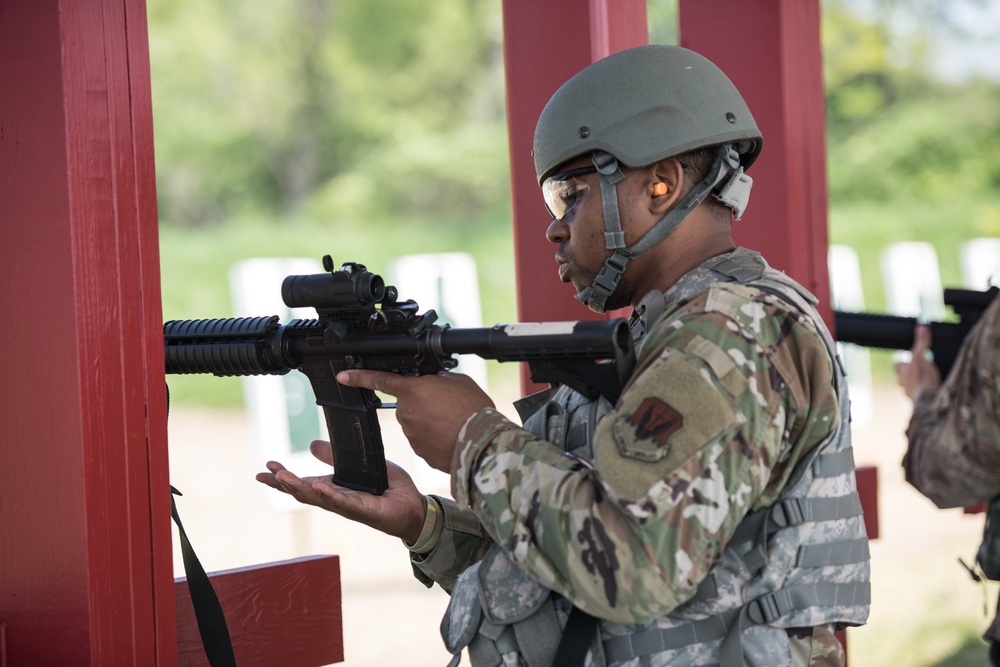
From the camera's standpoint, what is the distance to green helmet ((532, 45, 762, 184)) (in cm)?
193

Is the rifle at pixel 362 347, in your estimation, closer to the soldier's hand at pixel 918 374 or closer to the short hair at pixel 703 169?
the short hair at pixel 703 169

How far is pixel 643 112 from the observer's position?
1952 mm

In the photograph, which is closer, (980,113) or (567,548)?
(567,548)

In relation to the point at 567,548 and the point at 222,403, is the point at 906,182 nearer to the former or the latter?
the point at 222,403

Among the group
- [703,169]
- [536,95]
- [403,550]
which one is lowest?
[403,550]

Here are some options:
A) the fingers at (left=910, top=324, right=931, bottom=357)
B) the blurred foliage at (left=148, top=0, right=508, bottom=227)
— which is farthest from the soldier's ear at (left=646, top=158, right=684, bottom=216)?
the blurred foliage at (left=148, top=0, right=508, bottom=227)

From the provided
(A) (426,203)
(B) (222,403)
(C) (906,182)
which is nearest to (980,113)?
(C) (906,182)

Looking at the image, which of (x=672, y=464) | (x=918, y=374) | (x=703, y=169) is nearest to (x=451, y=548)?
(x=672, y=464)

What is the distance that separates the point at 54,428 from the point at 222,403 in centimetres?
1230

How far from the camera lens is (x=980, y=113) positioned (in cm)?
2102

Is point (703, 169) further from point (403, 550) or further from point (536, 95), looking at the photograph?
point (403, 550)

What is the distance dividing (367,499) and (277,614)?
403 millimetres

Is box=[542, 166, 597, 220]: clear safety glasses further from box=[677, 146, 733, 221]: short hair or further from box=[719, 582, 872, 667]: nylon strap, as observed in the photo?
box=[719, 582, 872, 667]: nylon strap

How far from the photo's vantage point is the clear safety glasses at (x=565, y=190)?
6.53 ft
